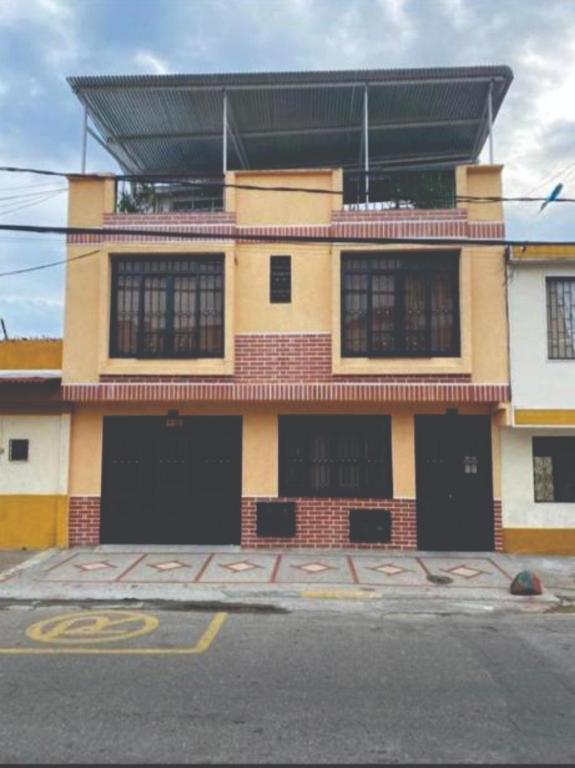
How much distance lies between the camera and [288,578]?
8711 millimetres

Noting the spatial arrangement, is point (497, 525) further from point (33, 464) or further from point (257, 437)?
point (33, 464)

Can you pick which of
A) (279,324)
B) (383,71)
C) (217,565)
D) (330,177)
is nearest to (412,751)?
(217,565)

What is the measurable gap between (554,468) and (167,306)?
754cm

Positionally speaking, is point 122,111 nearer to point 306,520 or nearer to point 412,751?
point 306,520

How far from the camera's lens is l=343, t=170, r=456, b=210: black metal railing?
35.8 feet

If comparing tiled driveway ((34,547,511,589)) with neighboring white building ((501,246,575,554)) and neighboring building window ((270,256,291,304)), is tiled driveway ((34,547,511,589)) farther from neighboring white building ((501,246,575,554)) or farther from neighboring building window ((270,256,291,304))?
neighboring building window ((270,256,291,304))

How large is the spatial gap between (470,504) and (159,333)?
6.42 meters

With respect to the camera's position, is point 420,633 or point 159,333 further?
point 159,333

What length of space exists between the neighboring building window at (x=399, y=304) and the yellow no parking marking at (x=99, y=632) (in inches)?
218

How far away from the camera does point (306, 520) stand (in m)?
10.7

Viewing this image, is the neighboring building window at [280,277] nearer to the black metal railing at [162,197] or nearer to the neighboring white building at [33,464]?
the black metal railing at [162,197]

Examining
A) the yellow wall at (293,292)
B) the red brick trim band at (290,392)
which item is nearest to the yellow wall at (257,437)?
the red brick trim band at (290,392)

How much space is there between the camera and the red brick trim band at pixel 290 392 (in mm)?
10266

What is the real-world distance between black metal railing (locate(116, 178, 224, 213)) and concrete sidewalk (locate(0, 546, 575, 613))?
640 centimetres
